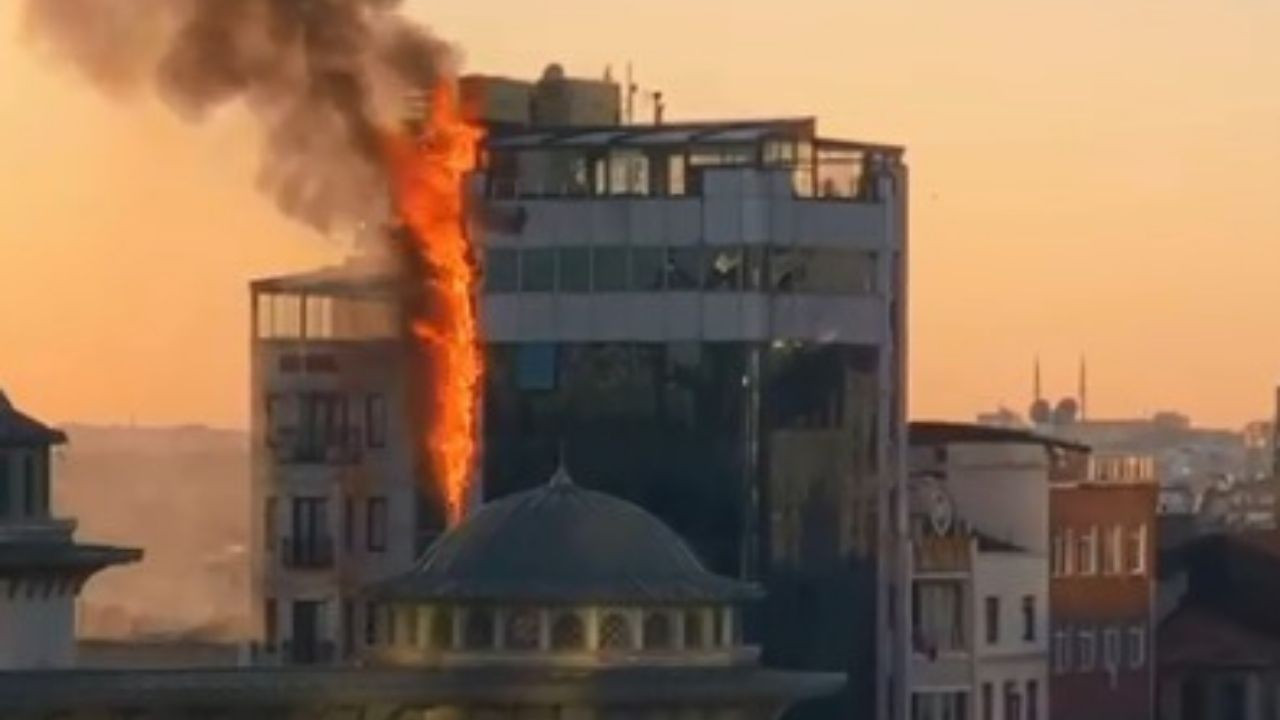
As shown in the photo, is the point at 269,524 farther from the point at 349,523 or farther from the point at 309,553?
the point at 349,523

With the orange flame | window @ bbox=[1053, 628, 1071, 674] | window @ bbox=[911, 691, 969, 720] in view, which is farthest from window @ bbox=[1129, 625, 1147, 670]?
the orange flame

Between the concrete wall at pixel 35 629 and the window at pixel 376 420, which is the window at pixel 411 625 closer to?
the concrete wall at pixel 35 629

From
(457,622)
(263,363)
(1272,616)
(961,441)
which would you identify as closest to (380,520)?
(263,363)

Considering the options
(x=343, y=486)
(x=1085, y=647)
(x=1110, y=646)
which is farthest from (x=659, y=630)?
(x=1110, y=646)

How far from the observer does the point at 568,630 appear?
102188mm

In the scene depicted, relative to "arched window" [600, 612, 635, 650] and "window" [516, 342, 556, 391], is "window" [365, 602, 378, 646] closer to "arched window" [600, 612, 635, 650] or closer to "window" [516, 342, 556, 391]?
"window" [516, 342, 556, 391]

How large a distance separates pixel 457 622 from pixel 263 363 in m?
41.0

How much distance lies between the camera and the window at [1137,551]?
14812cm

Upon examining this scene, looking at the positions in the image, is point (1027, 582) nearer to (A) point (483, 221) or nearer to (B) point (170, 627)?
(A) point (483, 221)

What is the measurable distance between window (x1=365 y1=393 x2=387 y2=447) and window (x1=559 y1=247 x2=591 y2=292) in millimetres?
4559

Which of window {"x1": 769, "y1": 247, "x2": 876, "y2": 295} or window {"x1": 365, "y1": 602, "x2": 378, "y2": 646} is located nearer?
window {"x1": 365, "y1": 602, "x2": 378, "y2": 646}

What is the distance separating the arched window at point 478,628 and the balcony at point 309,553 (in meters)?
38.5

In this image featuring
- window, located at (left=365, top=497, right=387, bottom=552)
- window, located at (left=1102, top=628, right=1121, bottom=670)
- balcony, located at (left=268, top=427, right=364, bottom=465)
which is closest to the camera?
window, located at (left=365, top=497, right=387, bottom=552)

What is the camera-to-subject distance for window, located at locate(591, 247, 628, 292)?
5418 inches
